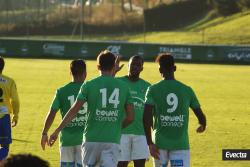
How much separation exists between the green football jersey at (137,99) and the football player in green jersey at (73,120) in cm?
127

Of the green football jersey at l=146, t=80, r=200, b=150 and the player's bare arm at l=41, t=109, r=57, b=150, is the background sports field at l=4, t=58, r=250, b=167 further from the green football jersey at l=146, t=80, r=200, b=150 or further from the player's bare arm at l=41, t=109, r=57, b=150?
the green football jersey at l=146, t=80, r=200, b=150

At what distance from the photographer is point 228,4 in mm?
80312

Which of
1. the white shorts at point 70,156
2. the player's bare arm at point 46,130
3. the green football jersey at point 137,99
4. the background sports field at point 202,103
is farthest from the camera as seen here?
the background sports field at point 202,103

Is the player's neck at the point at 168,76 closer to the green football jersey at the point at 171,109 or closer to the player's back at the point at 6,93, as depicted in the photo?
the green football jersey at the point at 171,109

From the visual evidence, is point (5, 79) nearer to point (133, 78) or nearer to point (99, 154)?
point (133, 78)

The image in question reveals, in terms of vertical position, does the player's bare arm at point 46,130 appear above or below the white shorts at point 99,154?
above

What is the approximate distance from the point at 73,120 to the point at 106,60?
1646 mm

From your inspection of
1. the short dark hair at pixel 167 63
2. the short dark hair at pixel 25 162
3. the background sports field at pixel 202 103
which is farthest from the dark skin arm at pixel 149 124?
the background sports field at pixel 202 103

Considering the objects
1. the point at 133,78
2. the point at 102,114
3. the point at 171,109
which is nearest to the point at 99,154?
the point at 102,114

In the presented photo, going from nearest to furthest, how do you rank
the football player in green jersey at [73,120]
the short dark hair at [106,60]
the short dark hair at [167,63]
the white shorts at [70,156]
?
the short dark hair at [106,60] → the short dark hair at [167,63] → the football player in green jersey at [73,120] → the white shorts at [70,156]

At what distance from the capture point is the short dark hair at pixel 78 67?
10016 mm

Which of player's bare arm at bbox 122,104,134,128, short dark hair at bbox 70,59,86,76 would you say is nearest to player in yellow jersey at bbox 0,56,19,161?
short dark hair at bbox 70,59,86,76

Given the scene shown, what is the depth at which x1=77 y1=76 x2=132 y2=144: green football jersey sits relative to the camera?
9.09 meters

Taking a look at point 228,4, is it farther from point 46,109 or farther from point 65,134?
point 65,134
